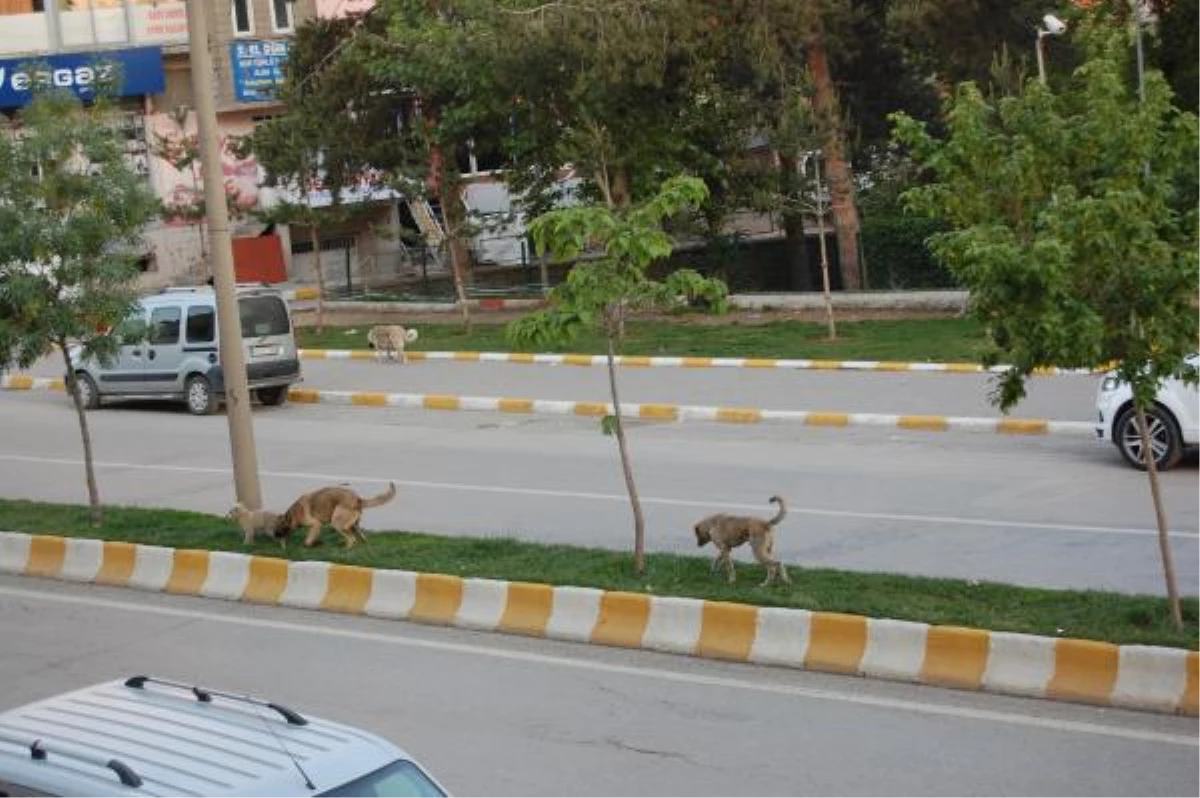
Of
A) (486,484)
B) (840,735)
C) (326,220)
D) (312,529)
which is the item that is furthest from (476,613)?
(326,220)

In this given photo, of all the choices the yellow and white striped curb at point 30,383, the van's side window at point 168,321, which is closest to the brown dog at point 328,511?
the van's side window at point 168,321

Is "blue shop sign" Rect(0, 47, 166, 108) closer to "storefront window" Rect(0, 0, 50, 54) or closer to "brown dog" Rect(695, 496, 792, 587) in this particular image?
"storefront window" Rect(0, 0, 50, 54)

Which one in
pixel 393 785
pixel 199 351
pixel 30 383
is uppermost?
pixel 199 351

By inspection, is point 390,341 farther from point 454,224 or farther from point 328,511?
point 328,511

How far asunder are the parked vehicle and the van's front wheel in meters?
21.1

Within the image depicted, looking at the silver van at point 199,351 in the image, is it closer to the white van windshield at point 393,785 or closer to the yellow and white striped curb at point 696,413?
the yellow and white striped curb at point 696,413

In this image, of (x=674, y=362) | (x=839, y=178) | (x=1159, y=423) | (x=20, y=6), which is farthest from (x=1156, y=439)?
(x=20, y=6)

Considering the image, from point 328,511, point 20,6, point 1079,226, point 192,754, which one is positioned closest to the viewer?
point 192,754

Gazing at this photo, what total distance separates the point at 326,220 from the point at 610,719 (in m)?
26.2

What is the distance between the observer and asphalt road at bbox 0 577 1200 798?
9.28m

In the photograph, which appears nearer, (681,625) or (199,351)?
(681,625)

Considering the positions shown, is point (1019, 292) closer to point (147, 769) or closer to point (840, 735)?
point (840, 735)

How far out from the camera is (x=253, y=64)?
4753 cm

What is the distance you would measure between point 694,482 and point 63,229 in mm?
7122
